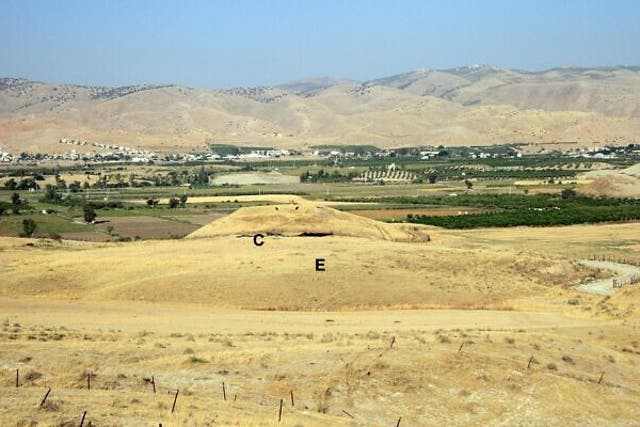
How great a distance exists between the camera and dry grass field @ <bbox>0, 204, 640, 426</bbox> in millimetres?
23297

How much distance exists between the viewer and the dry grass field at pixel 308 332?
2330 cm

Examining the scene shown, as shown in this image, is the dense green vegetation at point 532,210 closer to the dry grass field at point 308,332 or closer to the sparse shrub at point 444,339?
the dry grass field at point 308,332

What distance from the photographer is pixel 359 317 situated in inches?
1604

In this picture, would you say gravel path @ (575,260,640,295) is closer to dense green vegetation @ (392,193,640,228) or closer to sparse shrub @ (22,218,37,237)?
dense green vegetation @ (392,193,640,228)

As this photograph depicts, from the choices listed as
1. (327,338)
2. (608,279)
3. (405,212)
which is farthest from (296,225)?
(405,212)

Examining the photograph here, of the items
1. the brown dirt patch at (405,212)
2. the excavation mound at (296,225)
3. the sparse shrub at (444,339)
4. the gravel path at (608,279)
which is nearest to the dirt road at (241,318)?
the sparse shrub at (444,339)

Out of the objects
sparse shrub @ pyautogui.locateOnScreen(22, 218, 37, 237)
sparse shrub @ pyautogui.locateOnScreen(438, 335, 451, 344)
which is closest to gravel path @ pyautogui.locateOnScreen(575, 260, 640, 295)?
sparse shrub @ pyautogui.locateOnScreen(438, 335, 451, 344)

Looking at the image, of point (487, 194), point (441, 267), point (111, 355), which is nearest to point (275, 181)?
point (487, 194)

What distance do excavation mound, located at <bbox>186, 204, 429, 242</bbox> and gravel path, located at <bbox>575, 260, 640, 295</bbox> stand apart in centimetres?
1412

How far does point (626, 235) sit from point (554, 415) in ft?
183

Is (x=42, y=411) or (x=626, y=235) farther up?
(x=42, y=411)

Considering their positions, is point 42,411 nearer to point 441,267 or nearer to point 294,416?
point 294,416

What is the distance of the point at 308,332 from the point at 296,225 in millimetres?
25749

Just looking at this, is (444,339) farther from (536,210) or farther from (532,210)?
(532,210)
